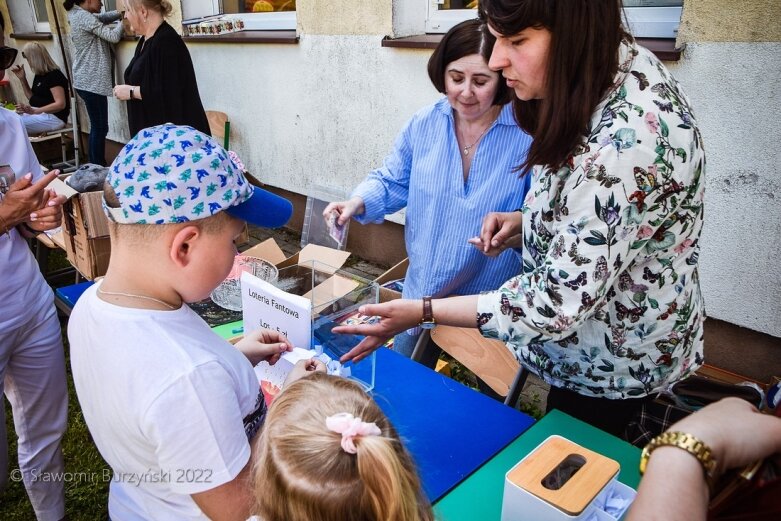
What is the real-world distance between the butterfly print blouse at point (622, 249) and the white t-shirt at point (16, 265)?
1.48 m

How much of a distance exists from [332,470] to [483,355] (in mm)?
1314

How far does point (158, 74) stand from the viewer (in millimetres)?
3811

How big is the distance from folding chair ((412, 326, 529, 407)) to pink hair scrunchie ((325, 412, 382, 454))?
3.76ft

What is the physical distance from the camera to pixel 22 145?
191 cm

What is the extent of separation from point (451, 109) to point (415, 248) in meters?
0.55

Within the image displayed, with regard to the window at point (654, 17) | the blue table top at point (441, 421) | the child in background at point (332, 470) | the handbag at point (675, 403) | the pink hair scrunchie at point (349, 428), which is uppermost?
the window at point (654, 17)

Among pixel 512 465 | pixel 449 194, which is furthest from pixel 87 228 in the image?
pixel 512 465

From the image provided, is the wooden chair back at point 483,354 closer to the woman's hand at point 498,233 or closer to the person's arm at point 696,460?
the woman's hand at point 498,233

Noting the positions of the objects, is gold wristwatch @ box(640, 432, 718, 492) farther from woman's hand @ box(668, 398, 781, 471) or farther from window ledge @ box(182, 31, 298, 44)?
window ledge @ box(182, 31, 298, 44)

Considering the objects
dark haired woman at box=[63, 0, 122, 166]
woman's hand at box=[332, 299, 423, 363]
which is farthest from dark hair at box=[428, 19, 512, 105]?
dark haired woman at box=[63, 0, 122, 166]

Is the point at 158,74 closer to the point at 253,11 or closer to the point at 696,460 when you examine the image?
the point at 253,11

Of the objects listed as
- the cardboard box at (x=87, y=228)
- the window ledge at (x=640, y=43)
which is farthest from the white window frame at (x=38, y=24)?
the cardboard box at (x=87, y=228)

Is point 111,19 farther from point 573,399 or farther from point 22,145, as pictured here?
point 573,399

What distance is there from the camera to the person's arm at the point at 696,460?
0.66m
